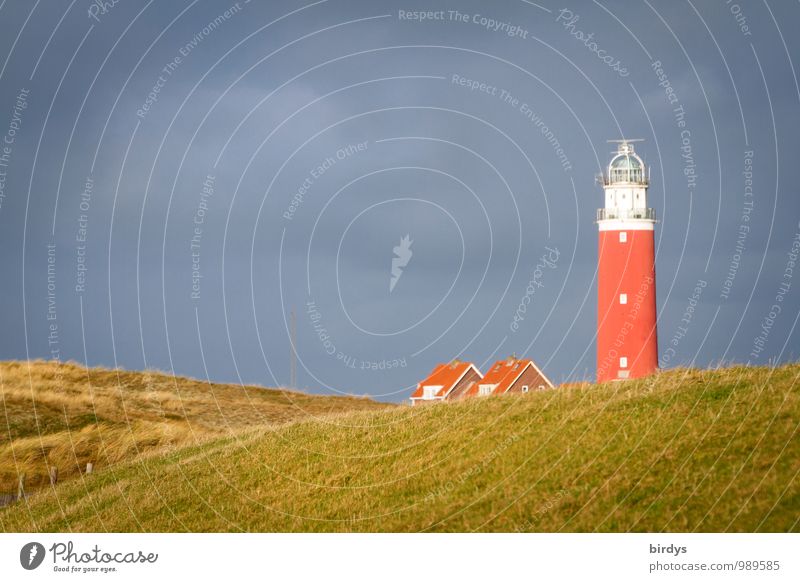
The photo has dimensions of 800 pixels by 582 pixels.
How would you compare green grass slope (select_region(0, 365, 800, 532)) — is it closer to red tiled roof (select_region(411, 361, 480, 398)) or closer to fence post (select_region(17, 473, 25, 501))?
fence post (select_region(17, 473, 25, 501))

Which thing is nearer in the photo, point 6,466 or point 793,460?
point 793,460

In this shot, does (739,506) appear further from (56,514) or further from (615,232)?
(615,232)

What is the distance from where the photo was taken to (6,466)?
3822 cm

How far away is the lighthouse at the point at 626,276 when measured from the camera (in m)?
54.8

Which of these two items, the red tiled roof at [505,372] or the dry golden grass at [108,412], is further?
the red tiled roof at [505,372]

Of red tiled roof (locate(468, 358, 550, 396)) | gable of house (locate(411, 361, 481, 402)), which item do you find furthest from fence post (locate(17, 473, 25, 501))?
gable of house (locate(411, 361, 481, 402))

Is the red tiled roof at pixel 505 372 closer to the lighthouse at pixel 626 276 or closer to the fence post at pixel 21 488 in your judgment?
the lighthouse at pixel 626 276

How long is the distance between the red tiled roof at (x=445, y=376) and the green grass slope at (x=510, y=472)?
38.8 m

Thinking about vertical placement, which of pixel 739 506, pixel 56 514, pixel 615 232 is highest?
pixel 615 232

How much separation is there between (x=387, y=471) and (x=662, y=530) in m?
7.91
